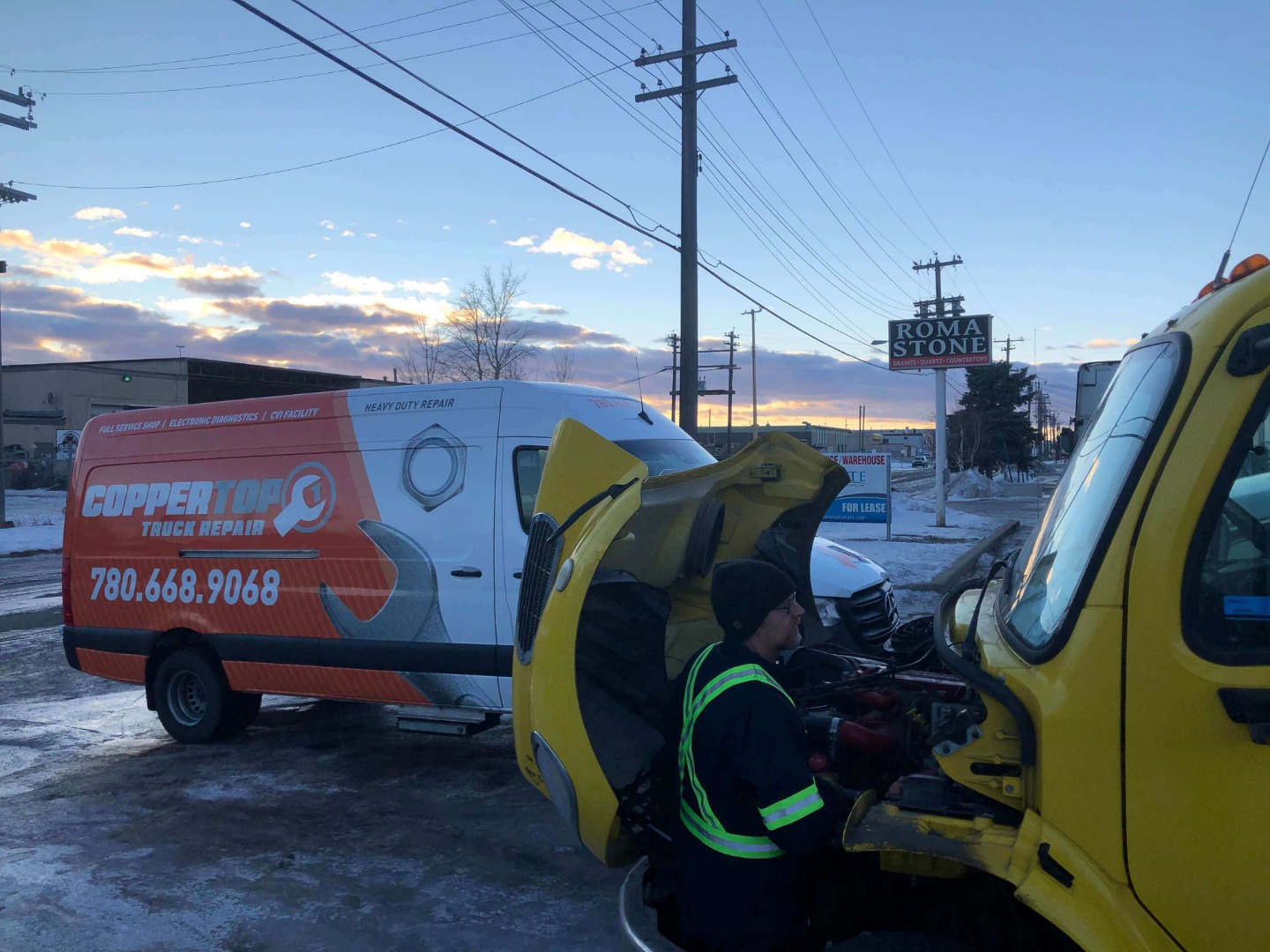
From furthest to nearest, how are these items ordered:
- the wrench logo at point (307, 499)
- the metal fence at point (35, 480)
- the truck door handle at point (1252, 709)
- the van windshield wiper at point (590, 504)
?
the metal fence at point (35, 480) < the wrench logo at point (307, 499) < the van windshield wiper at point (590, 504) < the truck door handle at point (1252, 709)

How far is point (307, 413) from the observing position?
6852 millimetres

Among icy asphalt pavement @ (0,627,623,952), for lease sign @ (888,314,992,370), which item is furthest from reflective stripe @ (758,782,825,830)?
for lease sign @ (888,314,992,370)

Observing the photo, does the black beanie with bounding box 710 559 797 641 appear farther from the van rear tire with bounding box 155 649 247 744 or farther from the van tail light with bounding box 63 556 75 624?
the van tail light with bounding box 63 556 75 624

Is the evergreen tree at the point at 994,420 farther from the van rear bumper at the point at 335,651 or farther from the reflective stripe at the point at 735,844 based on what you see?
the reflective stripe at the point at 735,844

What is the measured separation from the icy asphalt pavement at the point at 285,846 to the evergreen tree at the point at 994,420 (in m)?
46.0

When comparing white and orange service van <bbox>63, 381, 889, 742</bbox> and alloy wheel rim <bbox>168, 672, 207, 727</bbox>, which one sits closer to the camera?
white and orange service van <bbox>63, 381, 889, 742</bbox>

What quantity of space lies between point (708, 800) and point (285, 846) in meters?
3.55

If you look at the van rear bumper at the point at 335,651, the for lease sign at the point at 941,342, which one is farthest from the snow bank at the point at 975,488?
the van rear bumper at the point at 335,651

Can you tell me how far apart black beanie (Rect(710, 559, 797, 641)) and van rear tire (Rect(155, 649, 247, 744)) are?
5551mm

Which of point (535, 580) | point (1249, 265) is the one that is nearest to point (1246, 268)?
point (1249, 265)

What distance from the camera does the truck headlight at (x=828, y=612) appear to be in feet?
20.7

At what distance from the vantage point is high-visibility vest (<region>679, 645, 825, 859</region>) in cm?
236

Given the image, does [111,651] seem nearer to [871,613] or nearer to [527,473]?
[527,473]

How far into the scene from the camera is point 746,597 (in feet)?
8.64
